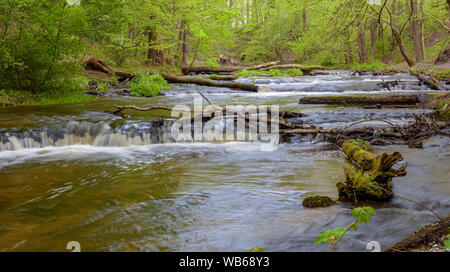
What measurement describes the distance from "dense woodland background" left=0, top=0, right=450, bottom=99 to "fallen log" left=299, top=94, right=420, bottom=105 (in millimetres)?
1784

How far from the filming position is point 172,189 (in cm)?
472

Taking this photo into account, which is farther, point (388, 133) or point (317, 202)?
point (388, 133)

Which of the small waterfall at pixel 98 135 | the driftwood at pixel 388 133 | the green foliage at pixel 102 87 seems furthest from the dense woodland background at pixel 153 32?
the small waterfall at pixel 98 135

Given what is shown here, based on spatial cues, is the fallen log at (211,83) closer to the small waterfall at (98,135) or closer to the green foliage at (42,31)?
the green foliage at (42,31)

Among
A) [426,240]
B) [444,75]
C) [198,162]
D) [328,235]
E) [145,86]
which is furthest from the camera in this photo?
[444,75]

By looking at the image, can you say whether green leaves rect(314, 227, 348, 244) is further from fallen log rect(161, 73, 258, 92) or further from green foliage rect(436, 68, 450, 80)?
green foliage rect(436, 68, 450, 80)

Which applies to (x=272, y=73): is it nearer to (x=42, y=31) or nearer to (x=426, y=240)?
(x=42, y=31)

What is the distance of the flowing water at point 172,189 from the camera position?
320 cm

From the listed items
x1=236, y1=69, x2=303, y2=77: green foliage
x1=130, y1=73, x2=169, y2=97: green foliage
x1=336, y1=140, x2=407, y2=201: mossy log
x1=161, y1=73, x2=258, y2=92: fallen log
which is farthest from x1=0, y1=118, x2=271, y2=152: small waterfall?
x1=236, y1=69, x2=303, y2=77: green foliage

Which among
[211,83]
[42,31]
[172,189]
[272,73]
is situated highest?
[42,31]

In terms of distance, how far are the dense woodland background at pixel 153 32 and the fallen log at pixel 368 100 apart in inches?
70.2

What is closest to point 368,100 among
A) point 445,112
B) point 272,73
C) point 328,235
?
point 445,112

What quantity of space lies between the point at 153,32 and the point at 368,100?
544 inches

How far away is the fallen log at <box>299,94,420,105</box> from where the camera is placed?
10726 millimetres
